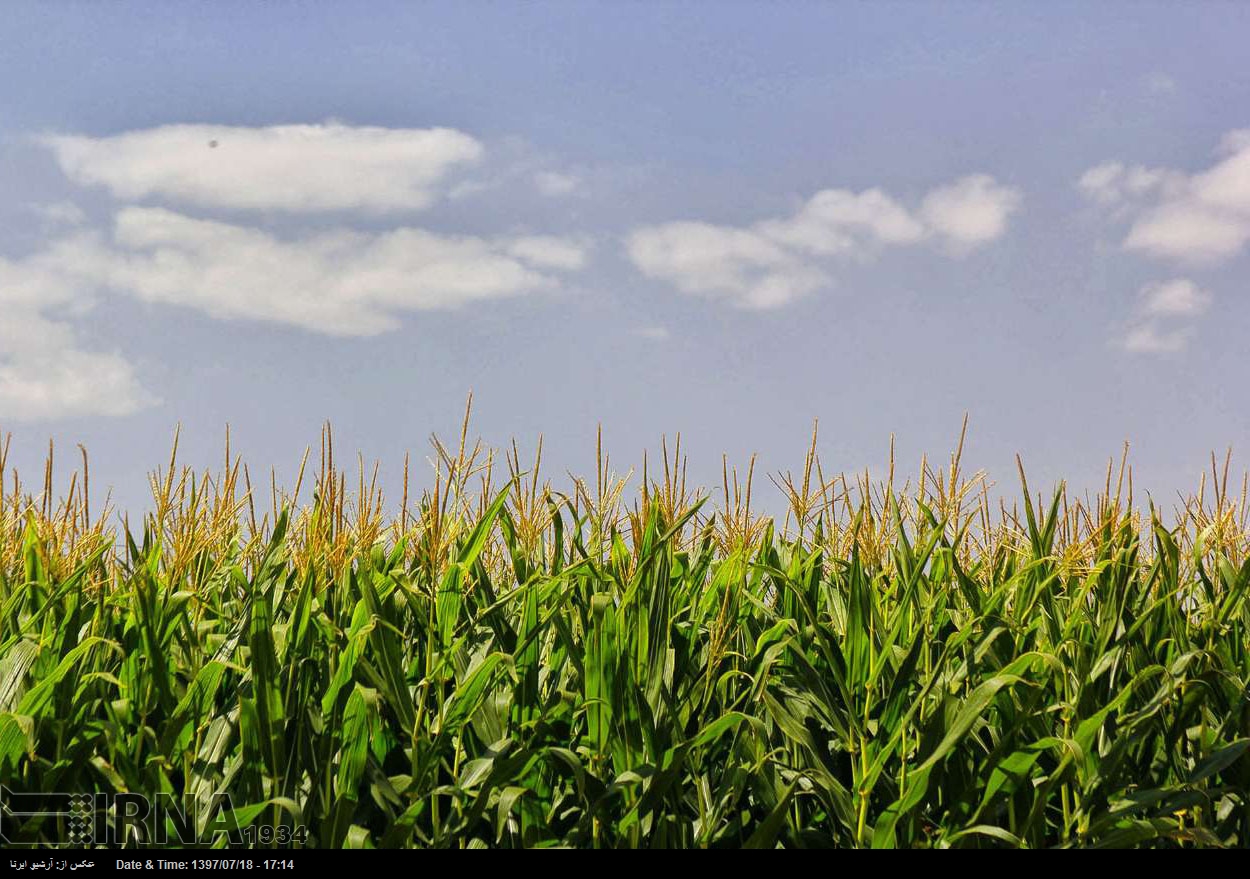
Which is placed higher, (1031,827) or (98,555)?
(98,555)

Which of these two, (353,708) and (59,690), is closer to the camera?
(353,708)

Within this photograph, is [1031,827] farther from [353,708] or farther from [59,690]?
[59,690]

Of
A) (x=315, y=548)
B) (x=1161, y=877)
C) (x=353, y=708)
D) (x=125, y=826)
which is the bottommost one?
(x=1161, y=877)

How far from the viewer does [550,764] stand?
3.56m

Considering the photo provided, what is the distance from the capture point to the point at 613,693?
3.37 metres

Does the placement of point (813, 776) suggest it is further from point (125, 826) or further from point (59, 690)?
point (59, 690)

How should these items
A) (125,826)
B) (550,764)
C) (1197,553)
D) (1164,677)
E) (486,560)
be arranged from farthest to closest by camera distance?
A: (486,560) < (1197,553) < (1164,677) < (550,764) < (125,826)

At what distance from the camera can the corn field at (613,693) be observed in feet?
11.0

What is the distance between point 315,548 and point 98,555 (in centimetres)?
96

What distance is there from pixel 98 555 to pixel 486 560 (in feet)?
5.33

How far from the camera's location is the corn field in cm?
334

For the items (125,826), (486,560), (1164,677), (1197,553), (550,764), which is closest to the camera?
(125,826)

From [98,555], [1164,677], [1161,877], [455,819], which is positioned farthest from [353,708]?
[1164,677]

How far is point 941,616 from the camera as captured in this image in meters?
4.11
